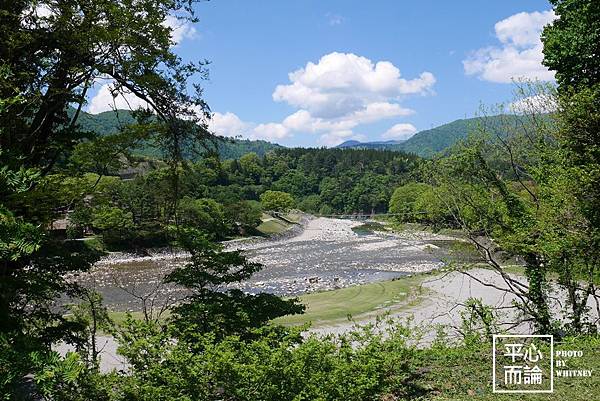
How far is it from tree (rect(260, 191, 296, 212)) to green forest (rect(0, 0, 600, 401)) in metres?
71.0

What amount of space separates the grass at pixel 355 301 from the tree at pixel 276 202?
186ft

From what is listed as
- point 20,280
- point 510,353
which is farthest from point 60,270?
point 510,353

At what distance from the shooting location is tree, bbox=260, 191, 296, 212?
84.6m

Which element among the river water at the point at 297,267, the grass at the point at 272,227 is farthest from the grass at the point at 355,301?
the grass at the point at 272,227

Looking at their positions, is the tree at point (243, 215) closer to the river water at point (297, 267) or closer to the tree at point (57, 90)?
the river water at point (297, 267)

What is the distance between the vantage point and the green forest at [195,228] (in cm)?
505

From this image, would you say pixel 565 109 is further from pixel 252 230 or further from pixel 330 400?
pixel 252 230

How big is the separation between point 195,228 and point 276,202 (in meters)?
76.3

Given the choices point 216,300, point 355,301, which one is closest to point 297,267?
point 355,301

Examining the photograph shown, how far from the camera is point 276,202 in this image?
85.4 m

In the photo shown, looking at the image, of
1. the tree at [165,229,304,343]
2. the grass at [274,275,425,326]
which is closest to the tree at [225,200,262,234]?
the grass at [274,275,425,326]

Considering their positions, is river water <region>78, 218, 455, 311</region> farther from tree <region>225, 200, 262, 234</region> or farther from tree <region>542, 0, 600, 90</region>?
tree <region>542, 0, 600, 90</region>

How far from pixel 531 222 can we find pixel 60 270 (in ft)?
35.7

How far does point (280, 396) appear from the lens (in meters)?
4.90
